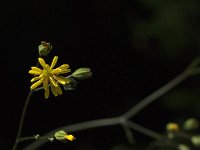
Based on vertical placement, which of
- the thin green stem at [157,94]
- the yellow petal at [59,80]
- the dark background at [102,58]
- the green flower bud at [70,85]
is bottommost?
the green flower bud at [70,85]

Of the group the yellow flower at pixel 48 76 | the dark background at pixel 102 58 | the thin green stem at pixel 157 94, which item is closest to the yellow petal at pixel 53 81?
the yellow flower at pixel 48 76

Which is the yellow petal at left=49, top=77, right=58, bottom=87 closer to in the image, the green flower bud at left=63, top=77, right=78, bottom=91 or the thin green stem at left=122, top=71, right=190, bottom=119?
the green flower bud at left=63, top=77, right=78, bottom=91

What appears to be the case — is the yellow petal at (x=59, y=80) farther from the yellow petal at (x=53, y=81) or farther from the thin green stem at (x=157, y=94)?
the thin green stem at (x=157, y=94)

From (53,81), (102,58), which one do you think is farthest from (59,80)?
(102,58)

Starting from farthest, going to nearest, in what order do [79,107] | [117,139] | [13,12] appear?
1. [117,139]
2. [79,107]
3. [13,12]

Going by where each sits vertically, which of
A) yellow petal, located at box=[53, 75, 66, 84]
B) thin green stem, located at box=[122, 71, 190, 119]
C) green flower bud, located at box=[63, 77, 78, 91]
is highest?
thin green stem, located at box=[122, 71, 190, 119]

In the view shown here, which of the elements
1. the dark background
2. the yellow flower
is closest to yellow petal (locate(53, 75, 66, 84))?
the yellow flower

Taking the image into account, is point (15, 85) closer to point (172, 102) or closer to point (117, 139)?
point (117, 139)

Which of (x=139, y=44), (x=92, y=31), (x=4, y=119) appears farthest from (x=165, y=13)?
(x=4, y=119)
